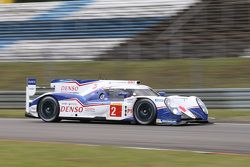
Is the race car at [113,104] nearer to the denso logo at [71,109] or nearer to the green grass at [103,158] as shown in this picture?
the denso logo at [71,109]

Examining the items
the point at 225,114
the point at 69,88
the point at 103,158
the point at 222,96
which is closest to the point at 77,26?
the point at 222,96

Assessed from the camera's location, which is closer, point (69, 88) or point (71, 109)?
point (71, 109)

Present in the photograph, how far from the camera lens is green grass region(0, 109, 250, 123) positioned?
1470cm

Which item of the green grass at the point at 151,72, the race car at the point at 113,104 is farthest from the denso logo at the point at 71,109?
the green grass at the point at 151,72

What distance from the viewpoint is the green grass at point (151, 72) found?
19327mm

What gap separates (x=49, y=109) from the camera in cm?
1491

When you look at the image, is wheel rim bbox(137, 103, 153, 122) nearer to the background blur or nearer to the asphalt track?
the asphalt track

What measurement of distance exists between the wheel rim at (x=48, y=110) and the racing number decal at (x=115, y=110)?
1.68 meters

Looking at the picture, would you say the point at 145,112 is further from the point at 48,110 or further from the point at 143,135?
Result: the point at 48,110

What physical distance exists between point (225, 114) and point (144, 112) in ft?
9.94

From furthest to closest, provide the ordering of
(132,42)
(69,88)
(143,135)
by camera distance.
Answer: (132,42) < (69,88) < (143,135)

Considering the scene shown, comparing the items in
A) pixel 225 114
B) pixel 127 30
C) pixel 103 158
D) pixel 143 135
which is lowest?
pixel 103 158

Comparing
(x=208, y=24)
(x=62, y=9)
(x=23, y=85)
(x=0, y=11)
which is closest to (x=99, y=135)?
(x=23, y=85)

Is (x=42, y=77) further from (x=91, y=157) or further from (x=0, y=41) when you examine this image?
(x=91, y=157)
